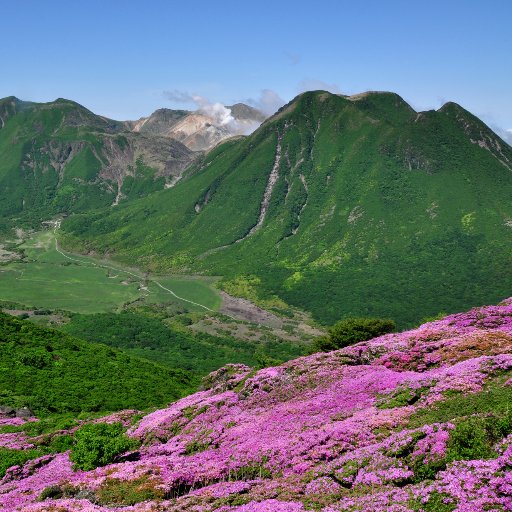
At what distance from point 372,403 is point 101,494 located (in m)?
20.0

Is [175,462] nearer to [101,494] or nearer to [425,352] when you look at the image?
[101,494]

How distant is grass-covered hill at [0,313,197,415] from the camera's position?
68438 mm

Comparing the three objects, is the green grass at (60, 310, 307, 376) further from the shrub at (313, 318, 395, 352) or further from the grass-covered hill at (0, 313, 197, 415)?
the shrub at (313, 318, 395, 352)

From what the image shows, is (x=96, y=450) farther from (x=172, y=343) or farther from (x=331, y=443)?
(x=172, y=343)

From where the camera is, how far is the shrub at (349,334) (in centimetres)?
7781

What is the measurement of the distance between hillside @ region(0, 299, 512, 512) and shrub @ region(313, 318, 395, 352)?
22.5 meters

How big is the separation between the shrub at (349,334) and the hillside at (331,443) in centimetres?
2251

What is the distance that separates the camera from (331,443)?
32.1 metres

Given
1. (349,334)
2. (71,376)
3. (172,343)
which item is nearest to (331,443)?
(349,334)

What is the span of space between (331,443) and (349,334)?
156ft

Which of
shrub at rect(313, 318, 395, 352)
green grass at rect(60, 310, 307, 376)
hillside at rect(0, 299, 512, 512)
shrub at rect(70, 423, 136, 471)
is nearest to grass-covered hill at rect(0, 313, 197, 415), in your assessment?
hillside at rect(0, 299, 512, 512)

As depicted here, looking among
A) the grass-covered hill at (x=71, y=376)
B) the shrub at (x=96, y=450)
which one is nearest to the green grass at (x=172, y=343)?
the grass-covered hill at (x=71, y=376)

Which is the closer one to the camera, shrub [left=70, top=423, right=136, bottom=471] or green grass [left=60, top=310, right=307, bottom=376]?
shrub [left=70, top=423, right=136, bottom=471]

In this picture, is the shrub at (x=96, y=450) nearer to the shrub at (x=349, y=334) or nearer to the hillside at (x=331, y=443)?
the hillside at (x=331, y=443)
